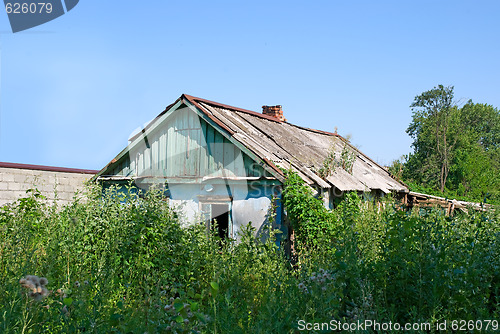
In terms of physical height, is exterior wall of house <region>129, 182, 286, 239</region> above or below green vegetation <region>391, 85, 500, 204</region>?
below

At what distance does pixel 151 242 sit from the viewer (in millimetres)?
6059

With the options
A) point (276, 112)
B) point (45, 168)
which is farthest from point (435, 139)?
point (45, 168)

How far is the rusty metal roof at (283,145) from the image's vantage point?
→ 9.84 m

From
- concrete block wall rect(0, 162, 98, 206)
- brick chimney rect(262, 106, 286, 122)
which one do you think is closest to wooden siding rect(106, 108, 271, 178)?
concrete block wall rect(0, 162, 98, 206)

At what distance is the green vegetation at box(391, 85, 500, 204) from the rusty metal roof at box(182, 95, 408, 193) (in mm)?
21485

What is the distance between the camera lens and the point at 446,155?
1412 inches

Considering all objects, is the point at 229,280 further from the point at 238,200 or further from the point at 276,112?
the point at 276,112

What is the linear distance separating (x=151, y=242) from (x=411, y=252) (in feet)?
12.2

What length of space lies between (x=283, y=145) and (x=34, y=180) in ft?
22.2

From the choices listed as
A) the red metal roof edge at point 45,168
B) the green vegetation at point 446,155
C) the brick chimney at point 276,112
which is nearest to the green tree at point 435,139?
the green vegetation at point 446,155

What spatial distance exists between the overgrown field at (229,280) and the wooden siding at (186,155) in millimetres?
3702

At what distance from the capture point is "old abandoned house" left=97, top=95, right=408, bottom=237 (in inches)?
380

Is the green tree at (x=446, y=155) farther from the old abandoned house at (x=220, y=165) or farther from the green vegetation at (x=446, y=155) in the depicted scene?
the old abandoned house at (x=220, y=165)

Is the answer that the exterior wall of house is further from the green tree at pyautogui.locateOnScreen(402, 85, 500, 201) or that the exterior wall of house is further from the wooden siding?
the green tree at pyautogui.locateOnScreen(402, 85, 500, 201)
